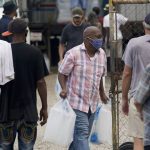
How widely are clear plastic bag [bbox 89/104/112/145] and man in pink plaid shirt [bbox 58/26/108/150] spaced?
0.29 meters

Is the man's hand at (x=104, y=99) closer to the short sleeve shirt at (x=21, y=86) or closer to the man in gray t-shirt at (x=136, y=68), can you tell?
the man in gray t-shirt at (x=136, y=68)

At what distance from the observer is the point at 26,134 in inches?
233

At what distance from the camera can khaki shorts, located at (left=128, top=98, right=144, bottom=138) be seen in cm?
585

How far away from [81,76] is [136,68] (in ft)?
2.15

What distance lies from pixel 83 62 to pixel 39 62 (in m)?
0.67

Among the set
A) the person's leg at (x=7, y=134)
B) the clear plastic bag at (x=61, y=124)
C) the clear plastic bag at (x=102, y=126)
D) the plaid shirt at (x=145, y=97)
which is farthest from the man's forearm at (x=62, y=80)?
the plaid shirt at (x=145, y=97)

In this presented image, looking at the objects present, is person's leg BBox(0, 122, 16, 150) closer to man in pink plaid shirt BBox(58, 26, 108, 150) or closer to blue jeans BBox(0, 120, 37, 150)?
blue jeans BBox(0, 120, 37, 150)

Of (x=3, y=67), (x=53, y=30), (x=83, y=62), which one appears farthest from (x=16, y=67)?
(x=53, y=30)

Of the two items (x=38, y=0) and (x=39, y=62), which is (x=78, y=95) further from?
(x=38, y=0)

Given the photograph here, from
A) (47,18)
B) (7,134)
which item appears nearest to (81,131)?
(7,134)

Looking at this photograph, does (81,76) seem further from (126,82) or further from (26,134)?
(26,134)

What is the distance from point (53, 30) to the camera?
625 inches

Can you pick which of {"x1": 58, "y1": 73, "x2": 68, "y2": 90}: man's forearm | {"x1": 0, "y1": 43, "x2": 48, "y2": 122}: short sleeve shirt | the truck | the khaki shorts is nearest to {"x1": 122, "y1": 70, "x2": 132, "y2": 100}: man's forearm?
the khaki shorts

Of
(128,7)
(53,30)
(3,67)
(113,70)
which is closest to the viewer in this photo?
(3,67)
